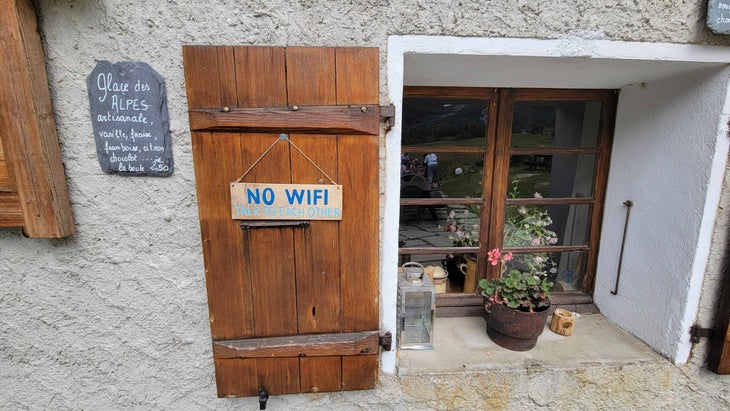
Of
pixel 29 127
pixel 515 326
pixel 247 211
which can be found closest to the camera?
pixel 29 127

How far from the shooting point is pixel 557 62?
1.47 meters

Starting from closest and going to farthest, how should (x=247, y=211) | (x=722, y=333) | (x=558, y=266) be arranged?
(x=247, y=211)
(x=722, y=333)
(x=558, y=266)

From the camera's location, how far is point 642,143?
1.81 metres

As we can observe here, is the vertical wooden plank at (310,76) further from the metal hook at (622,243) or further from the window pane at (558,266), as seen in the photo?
the metal hook at (622,243)

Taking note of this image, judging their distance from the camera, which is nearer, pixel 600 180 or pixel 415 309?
pixel 415 309

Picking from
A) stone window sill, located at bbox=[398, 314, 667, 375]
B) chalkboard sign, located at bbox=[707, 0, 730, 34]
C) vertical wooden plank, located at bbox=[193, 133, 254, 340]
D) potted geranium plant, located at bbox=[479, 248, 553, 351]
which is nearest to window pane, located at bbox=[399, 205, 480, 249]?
potted geranium plant, located at bbox=[479, 248, 553, 351]

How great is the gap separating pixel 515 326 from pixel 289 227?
1.30m

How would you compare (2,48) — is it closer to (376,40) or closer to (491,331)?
(376,40)

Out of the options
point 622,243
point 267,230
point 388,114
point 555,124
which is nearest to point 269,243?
point 267,230

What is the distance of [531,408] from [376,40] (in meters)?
1.99

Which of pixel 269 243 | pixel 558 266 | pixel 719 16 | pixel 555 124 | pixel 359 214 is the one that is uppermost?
pixel 719 16

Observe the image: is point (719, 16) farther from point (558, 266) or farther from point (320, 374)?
point (320, 374)

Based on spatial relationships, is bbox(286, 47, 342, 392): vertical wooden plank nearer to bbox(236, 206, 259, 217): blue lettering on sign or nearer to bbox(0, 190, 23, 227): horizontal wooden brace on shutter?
bbox(236, 206, 259, 217): blue lettering on sign

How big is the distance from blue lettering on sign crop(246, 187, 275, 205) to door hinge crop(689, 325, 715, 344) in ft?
7.21
